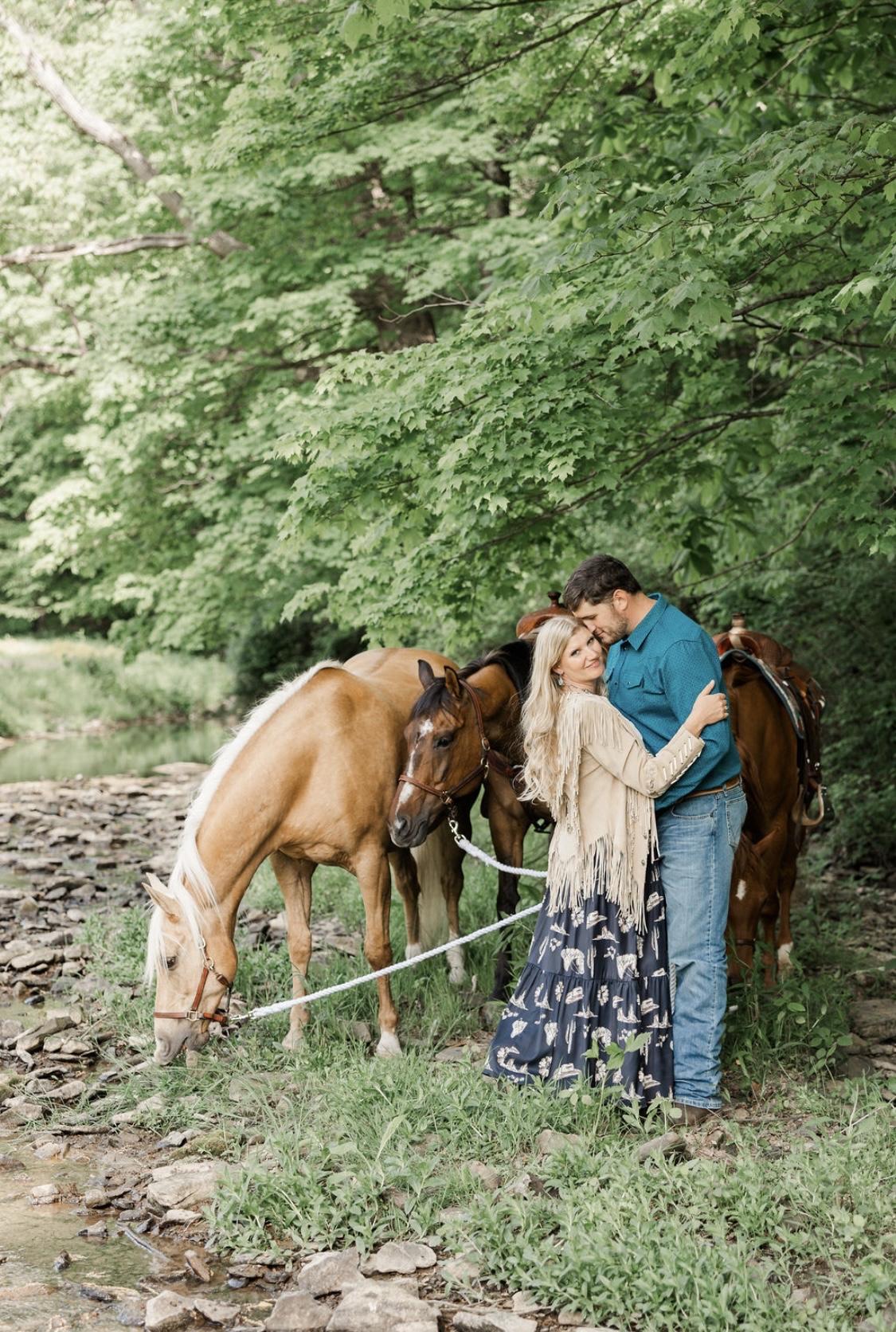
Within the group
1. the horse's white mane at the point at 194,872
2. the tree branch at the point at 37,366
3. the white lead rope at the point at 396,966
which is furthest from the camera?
the tree branch at the point at 37,366

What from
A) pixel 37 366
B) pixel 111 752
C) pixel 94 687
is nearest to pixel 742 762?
pixel 37 366

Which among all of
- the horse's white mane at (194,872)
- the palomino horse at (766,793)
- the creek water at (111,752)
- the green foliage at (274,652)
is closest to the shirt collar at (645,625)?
the palomino horse at (766,793)

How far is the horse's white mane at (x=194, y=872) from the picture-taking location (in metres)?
5.16

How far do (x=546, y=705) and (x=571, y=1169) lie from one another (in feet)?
5.29

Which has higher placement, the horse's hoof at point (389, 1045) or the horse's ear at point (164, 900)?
the horse's ear at point (164, 900)

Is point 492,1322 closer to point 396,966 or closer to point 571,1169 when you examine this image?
point 571,1169

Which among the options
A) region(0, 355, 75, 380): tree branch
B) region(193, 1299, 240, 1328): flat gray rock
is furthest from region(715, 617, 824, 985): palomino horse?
region(0, 355, 75, 380): tree branch

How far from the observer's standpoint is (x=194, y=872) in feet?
17.2

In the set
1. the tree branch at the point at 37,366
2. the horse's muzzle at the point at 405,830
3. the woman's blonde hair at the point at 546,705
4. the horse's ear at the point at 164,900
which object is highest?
the tree branch at the point at 37,366

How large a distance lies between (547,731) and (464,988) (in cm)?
244

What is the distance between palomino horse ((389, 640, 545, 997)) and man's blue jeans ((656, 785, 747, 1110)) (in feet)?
4.17

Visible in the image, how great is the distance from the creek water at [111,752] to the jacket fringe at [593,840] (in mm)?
12797

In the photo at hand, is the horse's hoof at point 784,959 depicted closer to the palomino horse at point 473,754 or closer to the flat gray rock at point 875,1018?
the flat gray rock at point 875,1018

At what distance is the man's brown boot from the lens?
14.9ft
